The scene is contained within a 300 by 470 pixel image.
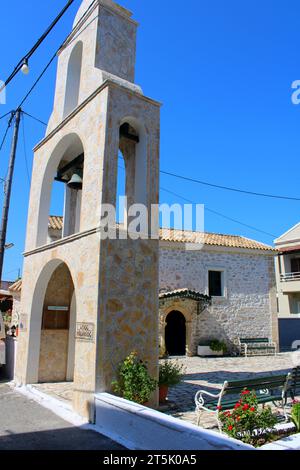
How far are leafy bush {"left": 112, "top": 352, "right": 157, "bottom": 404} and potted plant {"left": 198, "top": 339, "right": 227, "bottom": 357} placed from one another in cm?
1050

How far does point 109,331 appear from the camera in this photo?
19.6ft

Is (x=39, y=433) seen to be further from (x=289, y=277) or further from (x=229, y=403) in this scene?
(x=289, y=277)

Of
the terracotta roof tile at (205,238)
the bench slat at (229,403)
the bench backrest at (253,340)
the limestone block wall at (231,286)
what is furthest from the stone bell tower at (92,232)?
the bench backrest at (253,340)

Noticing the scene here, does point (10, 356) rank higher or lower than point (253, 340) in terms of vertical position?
lower

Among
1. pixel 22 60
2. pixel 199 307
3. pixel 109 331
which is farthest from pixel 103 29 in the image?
pixel 199 307

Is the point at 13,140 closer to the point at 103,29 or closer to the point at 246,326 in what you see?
the point at 103,29

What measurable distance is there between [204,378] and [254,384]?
16.3ft

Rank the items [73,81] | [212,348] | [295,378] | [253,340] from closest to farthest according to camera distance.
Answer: [295,378] → [73,81] → [212,348] → [253,340]

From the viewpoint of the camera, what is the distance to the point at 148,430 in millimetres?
4504

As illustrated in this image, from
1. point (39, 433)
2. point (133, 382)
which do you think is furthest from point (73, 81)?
point (39, 433)

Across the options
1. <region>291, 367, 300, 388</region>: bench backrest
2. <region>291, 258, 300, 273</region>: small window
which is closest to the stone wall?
<region>291, 258, 300, 273</region>: small window

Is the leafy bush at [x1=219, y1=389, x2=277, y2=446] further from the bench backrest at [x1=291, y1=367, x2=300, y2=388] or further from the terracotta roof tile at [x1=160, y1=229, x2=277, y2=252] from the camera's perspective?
the terracotta roof tile at [x1=160, y1=229, x2=277, y2=252]

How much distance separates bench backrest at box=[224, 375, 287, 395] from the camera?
5089 mm

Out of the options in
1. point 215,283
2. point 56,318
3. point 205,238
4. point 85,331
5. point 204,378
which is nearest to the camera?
point 85,331
